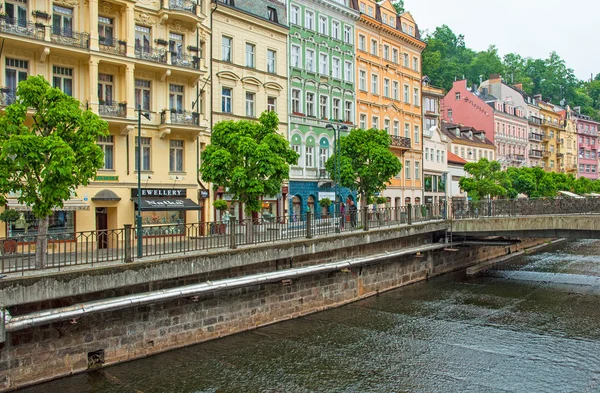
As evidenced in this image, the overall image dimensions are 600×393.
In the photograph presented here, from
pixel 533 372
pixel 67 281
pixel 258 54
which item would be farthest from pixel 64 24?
pixel 533 372

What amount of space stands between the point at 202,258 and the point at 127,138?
1257cm

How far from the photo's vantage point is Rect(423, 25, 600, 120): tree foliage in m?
102

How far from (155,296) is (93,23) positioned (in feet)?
51.6

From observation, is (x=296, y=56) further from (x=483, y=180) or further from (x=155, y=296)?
(x=155, y=296)

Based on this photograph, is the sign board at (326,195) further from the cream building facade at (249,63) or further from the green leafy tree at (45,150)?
the green leafy tree at (45,150)

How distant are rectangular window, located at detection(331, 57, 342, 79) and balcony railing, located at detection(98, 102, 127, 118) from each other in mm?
20829

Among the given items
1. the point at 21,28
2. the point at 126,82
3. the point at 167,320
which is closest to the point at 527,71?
the point at 126,82

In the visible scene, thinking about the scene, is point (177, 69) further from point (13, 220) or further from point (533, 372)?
point (533, 372)

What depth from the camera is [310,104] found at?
41656 mm

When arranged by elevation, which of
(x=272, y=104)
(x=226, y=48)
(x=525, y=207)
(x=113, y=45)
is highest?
(x=226, y=48)

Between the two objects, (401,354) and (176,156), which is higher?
(176,156)

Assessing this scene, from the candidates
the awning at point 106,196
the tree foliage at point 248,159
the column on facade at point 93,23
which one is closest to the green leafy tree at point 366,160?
the tree foliage at point 248,159

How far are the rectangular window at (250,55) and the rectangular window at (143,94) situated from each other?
28.4 ft

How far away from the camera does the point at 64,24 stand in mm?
25844
